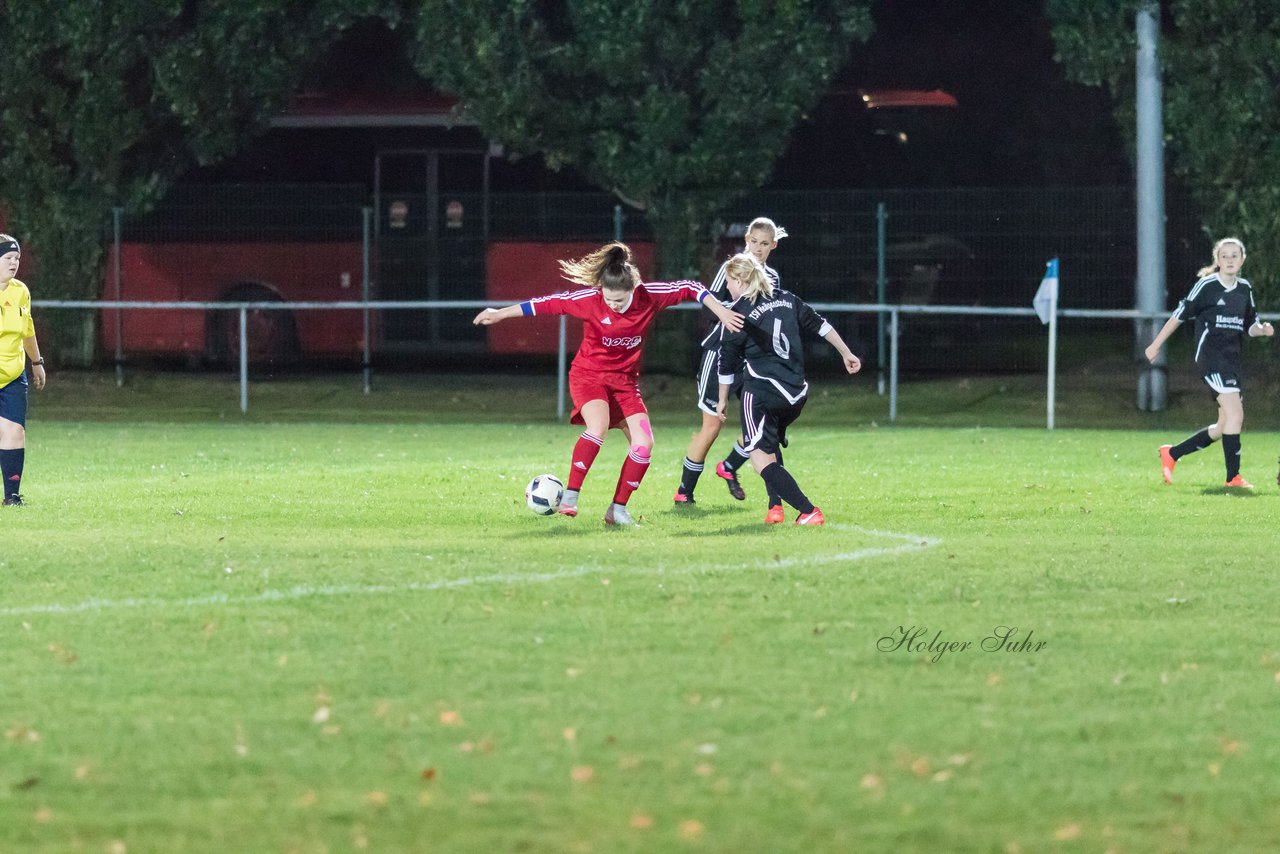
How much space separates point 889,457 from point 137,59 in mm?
13105

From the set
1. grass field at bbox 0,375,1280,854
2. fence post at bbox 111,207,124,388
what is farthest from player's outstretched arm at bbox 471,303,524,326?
fence post at bbox 111,207,124,388

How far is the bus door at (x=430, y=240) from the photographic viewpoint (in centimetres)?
2483

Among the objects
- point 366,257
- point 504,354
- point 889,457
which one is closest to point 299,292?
point 366,257

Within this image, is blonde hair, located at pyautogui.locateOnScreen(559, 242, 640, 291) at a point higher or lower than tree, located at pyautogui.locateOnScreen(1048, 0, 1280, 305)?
lower

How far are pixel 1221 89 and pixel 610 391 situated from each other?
1325 centimetres

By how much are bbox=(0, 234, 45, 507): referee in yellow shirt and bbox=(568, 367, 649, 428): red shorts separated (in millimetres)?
3461

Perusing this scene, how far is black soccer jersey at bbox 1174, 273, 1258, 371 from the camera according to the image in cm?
1355

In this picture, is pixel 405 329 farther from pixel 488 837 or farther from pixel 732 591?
pixel 488 837

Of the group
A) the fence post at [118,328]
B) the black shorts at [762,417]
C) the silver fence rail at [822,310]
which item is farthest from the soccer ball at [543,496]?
the fence post at [118,328]


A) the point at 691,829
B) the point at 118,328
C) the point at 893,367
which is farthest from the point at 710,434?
the point at 118,328

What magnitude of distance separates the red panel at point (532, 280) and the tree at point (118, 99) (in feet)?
10.9

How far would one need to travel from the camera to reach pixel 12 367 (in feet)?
41.1

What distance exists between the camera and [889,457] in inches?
653

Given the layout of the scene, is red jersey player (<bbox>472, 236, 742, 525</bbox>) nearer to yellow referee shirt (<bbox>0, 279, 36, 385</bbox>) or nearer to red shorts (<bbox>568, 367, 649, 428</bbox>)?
red shorts (<bbox>568, 367, 649, 428</bbox>)
